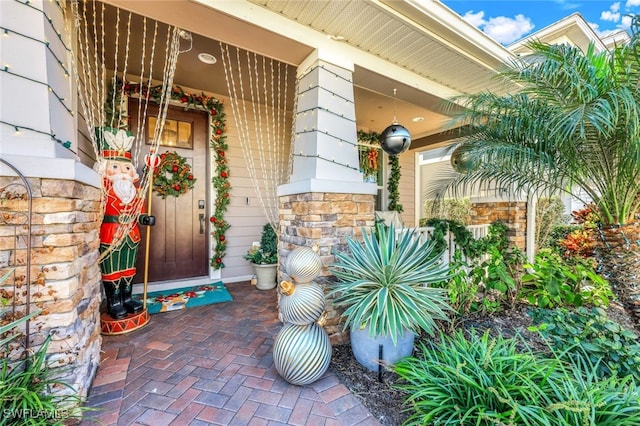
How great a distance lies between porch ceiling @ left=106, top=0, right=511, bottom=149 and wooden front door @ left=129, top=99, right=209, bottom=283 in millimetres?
619

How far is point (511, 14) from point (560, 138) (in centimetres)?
636

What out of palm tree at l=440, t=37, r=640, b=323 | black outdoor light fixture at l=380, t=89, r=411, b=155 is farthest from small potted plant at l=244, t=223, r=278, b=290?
palm tree at l=440, t=37, r=640, b=323

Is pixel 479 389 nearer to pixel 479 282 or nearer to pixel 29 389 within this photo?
pixel 479 282

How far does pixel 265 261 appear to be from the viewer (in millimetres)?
3996

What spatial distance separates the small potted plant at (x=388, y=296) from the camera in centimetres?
186

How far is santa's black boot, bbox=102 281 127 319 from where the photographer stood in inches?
103

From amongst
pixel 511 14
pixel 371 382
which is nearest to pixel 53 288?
pixel 371 382

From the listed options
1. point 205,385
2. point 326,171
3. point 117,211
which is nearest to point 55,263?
point 117,211

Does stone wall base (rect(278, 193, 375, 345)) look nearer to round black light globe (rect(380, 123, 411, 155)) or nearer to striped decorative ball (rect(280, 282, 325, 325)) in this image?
striped decorative ball (rect(280, 282, 325, 325))

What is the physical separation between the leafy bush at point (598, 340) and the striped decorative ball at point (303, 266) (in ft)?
5.65

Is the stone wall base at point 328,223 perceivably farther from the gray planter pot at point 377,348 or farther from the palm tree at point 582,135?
the palm tree at point 582,135

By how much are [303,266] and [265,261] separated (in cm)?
225

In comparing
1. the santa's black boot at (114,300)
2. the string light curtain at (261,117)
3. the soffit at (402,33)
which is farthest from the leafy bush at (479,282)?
the santa's black boot at (114,300)

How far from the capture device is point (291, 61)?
2.77m
